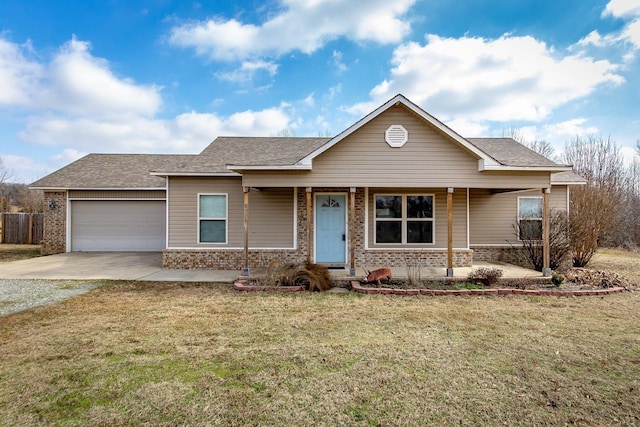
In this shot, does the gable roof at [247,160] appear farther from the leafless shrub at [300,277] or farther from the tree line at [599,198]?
the leafless shrub at [300,277]

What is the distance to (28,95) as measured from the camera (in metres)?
15.8

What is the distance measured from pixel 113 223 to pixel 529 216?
1696cm

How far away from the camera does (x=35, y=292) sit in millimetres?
7312

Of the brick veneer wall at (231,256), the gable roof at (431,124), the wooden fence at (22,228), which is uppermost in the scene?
the gable roof at (431,124)

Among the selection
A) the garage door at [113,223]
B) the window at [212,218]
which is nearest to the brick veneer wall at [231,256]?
the window at [212,218]

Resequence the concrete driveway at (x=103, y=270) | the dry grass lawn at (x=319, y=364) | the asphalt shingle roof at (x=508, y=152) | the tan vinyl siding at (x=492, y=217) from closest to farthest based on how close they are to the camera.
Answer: the dry grass lawn at (x=319, y=364), the concrete driveway at (x=103, y=270), the asphalt shingle roof at (x=508, y=152), the tan vinyl siding at (x=492, y=217)

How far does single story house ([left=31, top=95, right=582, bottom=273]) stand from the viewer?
341 inches

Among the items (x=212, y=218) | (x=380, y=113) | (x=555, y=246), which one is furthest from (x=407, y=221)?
(x=212, y=218)

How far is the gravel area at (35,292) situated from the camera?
20.9 ft

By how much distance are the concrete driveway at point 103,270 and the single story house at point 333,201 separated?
80cm

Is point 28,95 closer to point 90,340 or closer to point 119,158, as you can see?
point 119,158

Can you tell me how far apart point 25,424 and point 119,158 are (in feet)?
54.4

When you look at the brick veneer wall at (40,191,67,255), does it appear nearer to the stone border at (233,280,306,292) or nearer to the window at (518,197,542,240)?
the stone border at (233,280,306,292)

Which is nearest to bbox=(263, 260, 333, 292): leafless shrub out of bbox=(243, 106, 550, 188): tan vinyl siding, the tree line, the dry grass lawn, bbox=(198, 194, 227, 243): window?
the dry grass lawn
